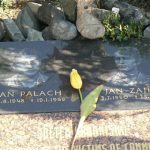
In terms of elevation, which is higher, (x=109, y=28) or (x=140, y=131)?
(x=109, y=28)

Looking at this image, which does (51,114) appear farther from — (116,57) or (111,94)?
(116,57)

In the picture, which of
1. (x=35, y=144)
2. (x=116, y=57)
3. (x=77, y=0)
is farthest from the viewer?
(x=77, y=0)

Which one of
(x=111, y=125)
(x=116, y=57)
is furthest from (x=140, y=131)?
(x=116, y=57)

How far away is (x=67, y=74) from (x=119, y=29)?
758mm

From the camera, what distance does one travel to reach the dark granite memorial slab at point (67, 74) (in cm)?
398

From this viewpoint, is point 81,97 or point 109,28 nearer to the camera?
point 81,97

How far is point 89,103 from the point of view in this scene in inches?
153

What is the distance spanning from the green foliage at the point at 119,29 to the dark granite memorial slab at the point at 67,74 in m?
0.10

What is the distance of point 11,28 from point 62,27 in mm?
585

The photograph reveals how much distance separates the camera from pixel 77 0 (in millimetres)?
4836

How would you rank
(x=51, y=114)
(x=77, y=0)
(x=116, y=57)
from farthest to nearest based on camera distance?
(x=77, y=0) → (x=116, y=57) → (x=51, y=114)

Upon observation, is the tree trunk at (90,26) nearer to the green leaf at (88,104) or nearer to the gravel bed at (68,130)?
the green leaf at (88,104)

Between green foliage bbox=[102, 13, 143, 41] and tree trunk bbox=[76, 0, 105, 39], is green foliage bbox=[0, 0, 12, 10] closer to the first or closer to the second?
tree trunk bbox=[76, 0, 105, 39]

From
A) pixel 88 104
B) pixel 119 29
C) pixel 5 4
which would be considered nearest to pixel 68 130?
pixel 88 104
